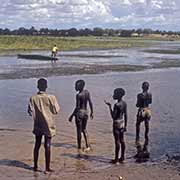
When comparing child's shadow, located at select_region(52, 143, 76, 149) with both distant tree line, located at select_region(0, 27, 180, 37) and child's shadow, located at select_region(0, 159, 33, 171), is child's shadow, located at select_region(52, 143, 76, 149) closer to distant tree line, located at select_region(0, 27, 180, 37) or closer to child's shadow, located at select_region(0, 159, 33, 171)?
child's shadow, located at select_region(0, 159, 33, 171)

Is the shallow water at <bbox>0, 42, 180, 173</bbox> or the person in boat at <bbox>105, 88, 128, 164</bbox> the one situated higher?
the person in boat at <bbox>105, 88, 128, 164</bbox>

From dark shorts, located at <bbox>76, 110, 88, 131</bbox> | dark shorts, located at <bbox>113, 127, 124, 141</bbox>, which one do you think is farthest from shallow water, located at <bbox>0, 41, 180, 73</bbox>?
dark shorts, located at <bbox>113, 127, 124, 141</bbox>

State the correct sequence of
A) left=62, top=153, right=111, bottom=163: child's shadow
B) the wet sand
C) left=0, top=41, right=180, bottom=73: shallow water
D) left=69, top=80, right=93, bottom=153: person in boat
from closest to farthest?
the wet sand < left=62, top=153, right=111, bottom=163: child's shadow < left=69, top=80, right=93, bottom=153: person in boat < left=0, top=41, right=180, bottom=73: shallow water

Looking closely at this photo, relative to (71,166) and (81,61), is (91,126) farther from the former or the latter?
(81,61)

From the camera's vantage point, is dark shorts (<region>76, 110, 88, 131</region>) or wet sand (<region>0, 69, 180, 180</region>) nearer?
wet sand (<region>0, 69, 180, 180</region>)

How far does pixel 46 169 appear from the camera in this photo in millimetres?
9883

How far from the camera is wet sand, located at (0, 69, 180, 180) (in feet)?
32.0

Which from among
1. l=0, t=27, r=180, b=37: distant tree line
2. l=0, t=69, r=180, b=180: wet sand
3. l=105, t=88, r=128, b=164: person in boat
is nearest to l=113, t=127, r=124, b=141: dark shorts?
l=105, t=88, r=128, b=164: person in boat

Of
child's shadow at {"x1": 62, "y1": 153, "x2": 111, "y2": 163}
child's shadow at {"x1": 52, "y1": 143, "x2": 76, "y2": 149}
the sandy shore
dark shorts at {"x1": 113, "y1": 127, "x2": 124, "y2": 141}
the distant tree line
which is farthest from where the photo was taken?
the distant tree line

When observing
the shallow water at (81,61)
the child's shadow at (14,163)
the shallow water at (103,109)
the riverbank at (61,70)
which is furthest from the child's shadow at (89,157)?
the shallow water at (81,61)

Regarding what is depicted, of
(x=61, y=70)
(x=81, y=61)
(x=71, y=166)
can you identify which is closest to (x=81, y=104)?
(x=71, y=166)

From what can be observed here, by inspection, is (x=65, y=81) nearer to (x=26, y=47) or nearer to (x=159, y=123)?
(x=159, y=123)

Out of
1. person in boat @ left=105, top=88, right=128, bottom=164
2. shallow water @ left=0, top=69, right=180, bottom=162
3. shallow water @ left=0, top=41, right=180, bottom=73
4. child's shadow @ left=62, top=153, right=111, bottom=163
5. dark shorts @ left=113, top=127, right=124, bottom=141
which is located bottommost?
shallow water @ left=0, top=41, right=180, bottom=73

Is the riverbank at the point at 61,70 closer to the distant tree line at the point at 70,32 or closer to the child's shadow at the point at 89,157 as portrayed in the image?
the child's shadow at the point at 89,157
